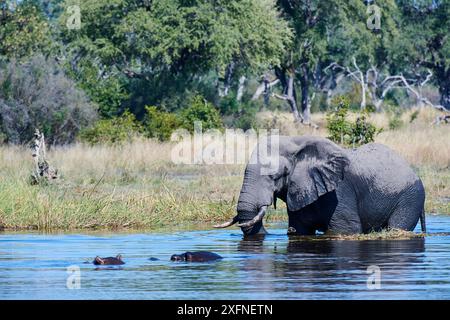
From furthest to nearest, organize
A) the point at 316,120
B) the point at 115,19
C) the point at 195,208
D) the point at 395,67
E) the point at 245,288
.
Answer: the point at 395,67 → the point at 316,120 → the point at 115,19 → the point at 195,208 → the point at 245,288

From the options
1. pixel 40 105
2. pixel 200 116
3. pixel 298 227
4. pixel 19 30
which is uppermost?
pixel 19 30

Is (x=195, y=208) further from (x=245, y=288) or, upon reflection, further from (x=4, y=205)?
(x=245, y=288)

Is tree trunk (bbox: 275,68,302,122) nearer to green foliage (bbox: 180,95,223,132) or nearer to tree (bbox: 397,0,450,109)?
tree (bbox: 397,0,450,109)

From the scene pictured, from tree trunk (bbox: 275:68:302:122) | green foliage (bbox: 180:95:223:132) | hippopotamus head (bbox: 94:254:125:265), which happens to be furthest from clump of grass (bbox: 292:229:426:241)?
tree trunk (bbox: 275:68:302:122)

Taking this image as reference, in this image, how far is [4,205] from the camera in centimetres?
1931

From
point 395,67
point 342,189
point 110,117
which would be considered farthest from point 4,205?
point 395,67

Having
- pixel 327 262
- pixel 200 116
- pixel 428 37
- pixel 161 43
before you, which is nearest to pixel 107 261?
pixel 327 262

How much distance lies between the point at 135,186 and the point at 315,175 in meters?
8.35

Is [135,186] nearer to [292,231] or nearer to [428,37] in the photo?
[292,231]

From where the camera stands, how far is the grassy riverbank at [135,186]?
1944cm

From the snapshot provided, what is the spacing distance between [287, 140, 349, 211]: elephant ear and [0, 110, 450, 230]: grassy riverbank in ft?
10.5

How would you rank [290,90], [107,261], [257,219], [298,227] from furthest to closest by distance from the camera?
[290,90], [298,227], [257,219], [107,261]

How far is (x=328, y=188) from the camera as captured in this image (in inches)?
680
